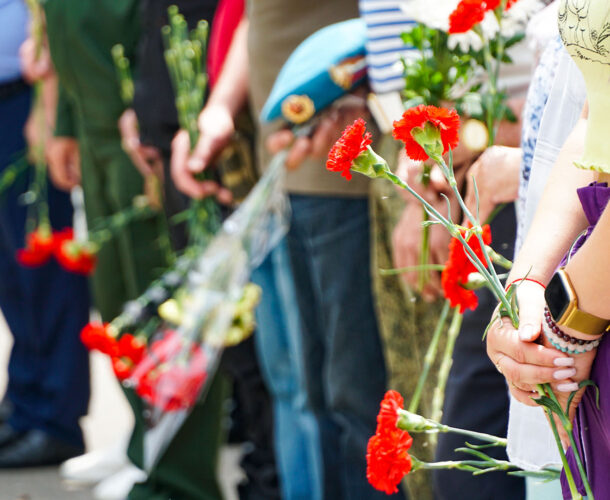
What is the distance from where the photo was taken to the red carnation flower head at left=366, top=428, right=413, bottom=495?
1210 mm

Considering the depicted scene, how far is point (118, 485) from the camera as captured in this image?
3613mm

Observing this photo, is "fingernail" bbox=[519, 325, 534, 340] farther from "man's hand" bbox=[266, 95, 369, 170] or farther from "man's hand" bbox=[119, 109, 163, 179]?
"man's hand" bbox=[119, 109, 163, 179]

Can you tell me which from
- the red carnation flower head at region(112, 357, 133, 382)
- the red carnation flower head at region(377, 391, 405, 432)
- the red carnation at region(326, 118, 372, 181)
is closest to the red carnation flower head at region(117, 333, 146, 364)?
the red carnation flower head at region(112, 357, 133, 382)

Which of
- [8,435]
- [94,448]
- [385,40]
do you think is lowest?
[94,448]

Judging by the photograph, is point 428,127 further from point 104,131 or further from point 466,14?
point 104,131

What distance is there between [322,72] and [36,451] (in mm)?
2330

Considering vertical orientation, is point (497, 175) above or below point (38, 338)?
above

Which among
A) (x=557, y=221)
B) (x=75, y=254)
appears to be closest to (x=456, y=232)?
(x=557, y=221)

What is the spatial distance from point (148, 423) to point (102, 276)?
2.55 feet

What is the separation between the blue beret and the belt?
188cm

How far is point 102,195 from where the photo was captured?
3.53 meters

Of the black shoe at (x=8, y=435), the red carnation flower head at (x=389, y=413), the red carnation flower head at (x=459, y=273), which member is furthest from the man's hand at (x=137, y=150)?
the red carnation flower head at (x=389, y=413)

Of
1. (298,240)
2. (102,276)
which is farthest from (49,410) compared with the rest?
(298,240)

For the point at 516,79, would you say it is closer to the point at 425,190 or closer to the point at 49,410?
the point at 425,190
